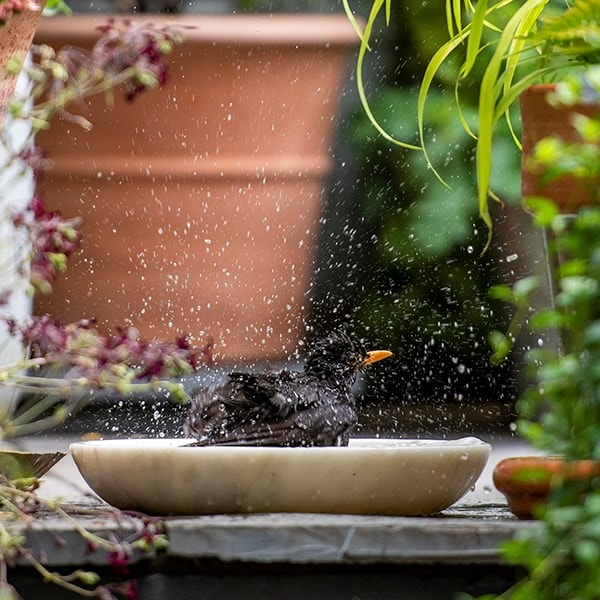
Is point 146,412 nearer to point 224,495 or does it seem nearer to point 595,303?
point 224,495

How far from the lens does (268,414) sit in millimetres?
1406

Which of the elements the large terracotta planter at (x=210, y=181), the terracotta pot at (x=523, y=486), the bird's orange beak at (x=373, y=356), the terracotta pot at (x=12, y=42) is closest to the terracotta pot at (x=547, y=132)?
the terracotta pot at (x=523, y=486)

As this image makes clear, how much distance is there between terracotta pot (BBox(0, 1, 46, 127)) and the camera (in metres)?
1.31

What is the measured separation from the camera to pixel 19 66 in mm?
1145

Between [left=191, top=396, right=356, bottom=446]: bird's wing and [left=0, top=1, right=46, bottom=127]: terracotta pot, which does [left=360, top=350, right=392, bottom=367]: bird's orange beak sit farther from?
[left=0, top=1, right=46, bottom=127]: terracotta pot

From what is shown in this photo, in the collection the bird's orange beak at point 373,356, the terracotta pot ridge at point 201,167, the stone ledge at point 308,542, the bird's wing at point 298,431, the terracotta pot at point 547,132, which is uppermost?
the terracotta pot at point 547,132

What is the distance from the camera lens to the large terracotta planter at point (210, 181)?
222cm

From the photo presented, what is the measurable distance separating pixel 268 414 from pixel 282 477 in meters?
0.23

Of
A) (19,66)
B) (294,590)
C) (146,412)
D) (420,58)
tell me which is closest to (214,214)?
(146,412)

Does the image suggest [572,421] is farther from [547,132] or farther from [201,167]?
[201,167]

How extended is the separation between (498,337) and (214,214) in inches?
58.9

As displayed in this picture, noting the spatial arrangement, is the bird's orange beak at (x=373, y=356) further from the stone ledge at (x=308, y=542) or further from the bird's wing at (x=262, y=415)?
the stone ledge at (x=308, y=542)

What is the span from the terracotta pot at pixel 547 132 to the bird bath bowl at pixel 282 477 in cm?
29

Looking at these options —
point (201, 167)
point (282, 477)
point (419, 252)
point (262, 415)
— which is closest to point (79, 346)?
point (282, 477)
